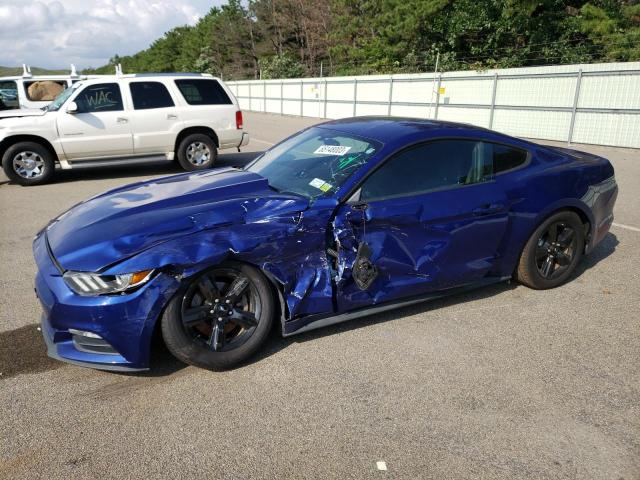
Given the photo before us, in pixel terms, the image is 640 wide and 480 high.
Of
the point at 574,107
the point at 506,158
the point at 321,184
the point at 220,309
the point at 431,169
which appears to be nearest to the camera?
the point at 220,309

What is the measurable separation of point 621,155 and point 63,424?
565 inches

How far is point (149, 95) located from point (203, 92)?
1.09 m

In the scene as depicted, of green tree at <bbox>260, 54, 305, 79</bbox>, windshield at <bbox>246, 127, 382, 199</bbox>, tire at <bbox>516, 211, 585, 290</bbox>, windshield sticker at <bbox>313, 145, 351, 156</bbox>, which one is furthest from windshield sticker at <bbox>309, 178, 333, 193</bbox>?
green tree at <bbox>260, 54, 305, 79</bbox>

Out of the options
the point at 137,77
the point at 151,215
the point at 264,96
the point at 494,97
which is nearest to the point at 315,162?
the point at 151,215

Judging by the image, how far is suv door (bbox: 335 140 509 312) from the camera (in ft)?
11.1

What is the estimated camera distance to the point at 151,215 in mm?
3217

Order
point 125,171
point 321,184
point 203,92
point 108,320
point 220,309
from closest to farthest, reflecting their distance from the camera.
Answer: point 108,320 → point 220,309 → point 321,184 → point 203,92 → point 125,171

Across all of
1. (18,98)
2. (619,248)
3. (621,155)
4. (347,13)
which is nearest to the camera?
(619,248)

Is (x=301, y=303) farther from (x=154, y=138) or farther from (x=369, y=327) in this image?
(x=154, y=138)

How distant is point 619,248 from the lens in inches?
223

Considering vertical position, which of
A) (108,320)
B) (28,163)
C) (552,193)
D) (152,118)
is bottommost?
(28,163)

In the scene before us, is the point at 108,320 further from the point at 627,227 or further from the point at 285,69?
the point at 285,69

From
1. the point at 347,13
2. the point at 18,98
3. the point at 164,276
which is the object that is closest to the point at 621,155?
the point at 164,276

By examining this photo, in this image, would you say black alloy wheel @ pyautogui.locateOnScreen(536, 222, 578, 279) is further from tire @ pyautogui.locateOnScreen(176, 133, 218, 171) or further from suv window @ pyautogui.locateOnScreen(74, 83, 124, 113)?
suv window @ pyautogui.locateOnScreen(74, 83, 124, 113)
